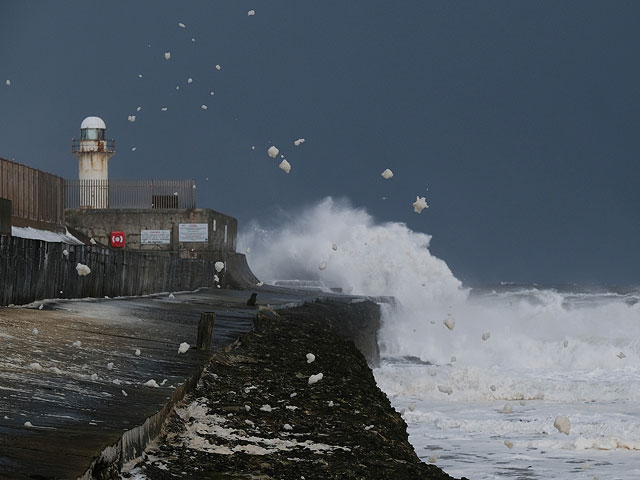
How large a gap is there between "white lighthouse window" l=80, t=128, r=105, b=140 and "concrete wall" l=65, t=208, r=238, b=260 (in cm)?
1448

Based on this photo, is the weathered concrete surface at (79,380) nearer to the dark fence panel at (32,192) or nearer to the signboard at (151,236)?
the dark fence panel at (32,192)

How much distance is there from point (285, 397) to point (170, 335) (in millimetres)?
3046

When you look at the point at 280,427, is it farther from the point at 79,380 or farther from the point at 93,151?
the point at 93,151

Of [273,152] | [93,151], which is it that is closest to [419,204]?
[273,152]

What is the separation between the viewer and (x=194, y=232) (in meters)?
36.2

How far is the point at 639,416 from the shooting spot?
21.4 m

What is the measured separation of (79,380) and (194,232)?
29.2m

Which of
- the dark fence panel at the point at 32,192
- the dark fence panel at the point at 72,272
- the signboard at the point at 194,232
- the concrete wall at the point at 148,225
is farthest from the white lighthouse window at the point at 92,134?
the dark fence panel at the point at 72,272

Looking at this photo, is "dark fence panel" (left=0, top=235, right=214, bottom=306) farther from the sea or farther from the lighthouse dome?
the lighthouse dome

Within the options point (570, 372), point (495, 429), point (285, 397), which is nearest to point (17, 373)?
point (285, 397)

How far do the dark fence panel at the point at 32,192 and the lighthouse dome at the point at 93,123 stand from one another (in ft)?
65.8

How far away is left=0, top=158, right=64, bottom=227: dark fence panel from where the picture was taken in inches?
1061

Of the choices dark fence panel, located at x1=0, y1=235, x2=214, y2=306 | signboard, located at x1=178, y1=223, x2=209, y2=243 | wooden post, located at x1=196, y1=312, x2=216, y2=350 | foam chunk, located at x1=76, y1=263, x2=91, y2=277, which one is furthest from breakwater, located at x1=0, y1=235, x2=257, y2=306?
signboard, located at x1=178, y1=223, x2=209, y2=243

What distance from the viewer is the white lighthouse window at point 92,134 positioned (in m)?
50.7
